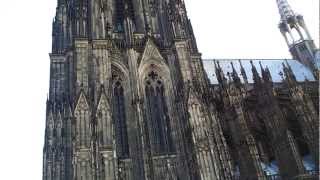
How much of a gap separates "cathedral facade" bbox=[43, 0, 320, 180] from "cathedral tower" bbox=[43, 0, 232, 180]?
2.7 inches

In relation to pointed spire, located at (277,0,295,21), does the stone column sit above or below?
Result: below

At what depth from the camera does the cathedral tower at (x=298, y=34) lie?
160 ft

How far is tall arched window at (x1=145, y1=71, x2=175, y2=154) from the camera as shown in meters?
23.5

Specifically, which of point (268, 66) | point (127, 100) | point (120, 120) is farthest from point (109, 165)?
point (268, 66)

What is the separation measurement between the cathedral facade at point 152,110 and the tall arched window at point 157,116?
7 cm

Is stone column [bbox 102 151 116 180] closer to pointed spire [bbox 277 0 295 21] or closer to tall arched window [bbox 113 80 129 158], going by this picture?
tall arched window [bbox 113 80 129 158]

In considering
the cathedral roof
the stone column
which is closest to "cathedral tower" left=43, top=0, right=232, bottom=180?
the stone column

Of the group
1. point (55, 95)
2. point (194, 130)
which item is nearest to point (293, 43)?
point (194, 130)

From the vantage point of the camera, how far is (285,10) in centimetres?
5500

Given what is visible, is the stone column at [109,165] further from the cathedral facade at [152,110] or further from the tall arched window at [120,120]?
the tall arched window at [120,120]

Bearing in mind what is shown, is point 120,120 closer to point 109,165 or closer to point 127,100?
Result: point 127,100

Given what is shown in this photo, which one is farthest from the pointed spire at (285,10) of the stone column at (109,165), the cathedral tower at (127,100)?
the stone column at (109,165)

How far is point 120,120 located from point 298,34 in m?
37.2

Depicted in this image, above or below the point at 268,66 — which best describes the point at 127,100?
below
